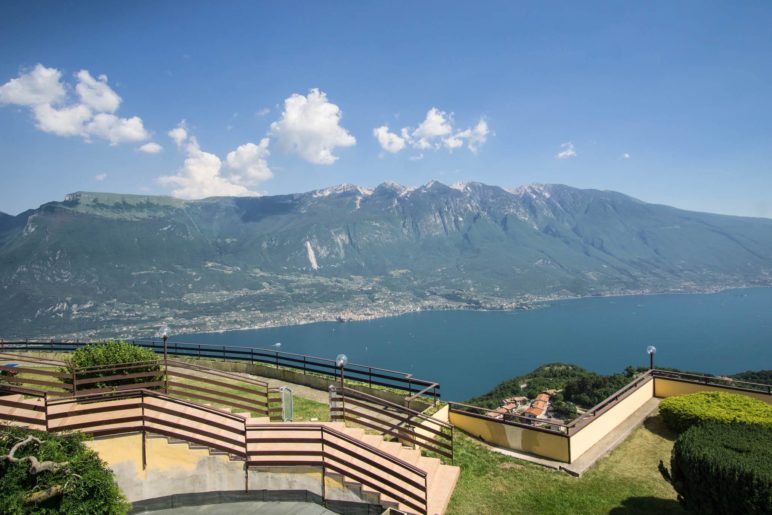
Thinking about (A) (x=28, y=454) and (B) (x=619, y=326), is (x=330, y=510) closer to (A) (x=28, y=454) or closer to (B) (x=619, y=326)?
(A) (x=28, y=454)

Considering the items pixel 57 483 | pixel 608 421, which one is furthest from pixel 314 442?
pixel 608 421

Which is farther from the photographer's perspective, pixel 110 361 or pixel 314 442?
pixel 110 361

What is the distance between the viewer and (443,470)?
30.8ft

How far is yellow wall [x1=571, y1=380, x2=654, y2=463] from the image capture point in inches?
427

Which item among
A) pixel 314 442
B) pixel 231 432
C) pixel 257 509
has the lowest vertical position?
pixel 257 509

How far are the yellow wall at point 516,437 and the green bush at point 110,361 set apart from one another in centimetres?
770

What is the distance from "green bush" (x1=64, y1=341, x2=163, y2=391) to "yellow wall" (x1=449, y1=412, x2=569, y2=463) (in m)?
7.70

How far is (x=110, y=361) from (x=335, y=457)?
5903mm

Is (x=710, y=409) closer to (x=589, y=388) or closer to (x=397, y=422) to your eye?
(x=397, y=422)

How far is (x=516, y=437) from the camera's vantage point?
11.4m

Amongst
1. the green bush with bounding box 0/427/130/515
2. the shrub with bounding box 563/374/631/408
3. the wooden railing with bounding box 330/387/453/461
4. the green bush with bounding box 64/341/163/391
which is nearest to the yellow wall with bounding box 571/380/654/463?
the wooden railing with bounding box 330/387/453/461

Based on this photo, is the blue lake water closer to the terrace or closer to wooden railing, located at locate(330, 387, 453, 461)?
the terrace

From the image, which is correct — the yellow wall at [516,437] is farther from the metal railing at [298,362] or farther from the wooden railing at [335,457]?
the wooden railing at [335,457]

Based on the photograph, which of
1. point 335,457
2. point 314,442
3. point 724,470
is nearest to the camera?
point 724,470
